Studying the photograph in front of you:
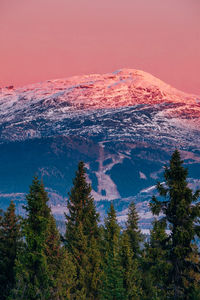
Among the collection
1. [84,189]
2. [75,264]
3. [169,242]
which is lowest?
[169,242]

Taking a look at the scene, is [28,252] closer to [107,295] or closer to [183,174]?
[107,295]

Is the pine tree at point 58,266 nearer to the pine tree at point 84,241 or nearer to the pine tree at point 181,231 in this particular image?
the pine tree at point 84,241

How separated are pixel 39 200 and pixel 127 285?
43.4 ft

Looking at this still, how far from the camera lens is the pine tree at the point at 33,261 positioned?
6112 centimetres

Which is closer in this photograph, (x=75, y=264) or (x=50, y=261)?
(x=50, y=261)

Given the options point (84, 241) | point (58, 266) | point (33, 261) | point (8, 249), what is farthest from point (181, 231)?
point (84, 241)

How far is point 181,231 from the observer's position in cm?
4666

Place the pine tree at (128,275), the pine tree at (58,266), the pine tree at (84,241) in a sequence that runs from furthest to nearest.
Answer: the pine tree at (84,241) → the pine tree at (58,266) → the pine tree at (128,275)

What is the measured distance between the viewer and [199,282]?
157 feet

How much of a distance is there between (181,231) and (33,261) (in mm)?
20593

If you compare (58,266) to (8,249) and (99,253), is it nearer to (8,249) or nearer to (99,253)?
(8,249)

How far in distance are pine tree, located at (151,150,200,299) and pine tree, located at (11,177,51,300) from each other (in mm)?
17192

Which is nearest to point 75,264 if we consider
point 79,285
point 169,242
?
point 79,285

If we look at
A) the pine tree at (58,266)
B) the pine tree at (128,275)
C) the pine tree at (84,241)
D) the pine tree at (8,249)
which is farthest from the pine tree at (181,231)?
the pine tree at (8,249)
